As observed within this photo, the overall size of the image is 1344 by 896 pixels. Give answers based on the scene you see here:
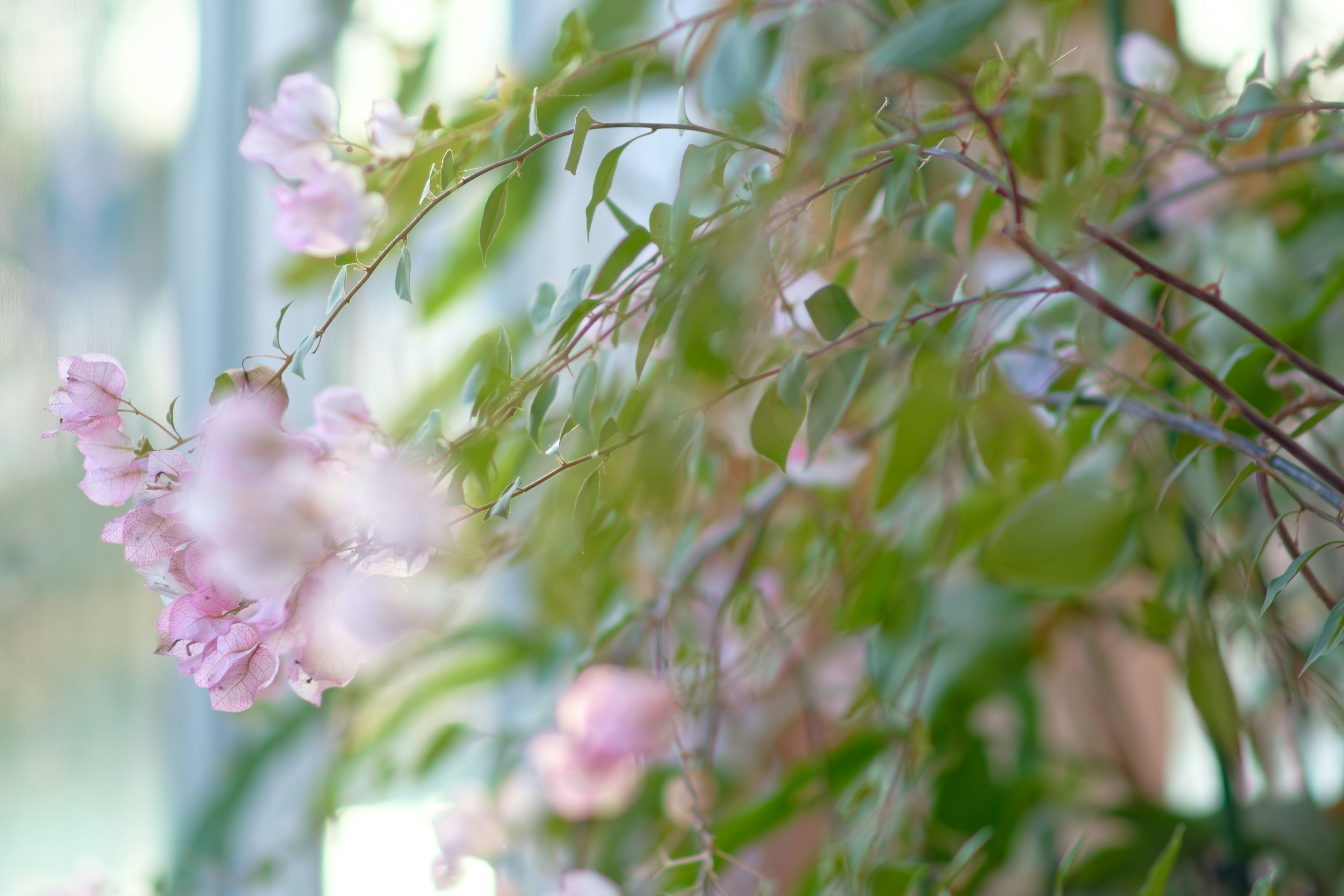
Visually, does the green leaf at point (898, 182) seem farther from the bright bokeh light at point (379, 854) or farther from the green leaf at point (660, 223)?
the bright bokeh light at point (379, 854)

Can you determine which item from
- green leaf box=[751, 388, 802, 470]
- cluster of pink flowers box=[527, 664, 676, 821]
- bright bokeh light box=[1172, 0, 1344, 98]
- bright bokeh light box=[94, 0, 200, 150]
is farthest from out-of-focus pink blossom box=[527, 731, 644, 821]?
bright bokeh light box=[1172, 0, 1344, 98]

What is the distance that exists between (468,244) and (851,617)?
1.13ft

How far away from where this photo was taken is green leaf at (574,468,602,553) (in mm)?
228

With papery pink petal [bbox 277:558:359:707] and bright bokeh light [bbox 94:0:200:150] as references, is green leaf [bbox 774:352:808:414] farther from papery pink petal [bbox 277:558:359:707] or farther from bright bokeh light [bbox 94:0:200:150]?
bright bokeh light [bbox 94:0:200:150]

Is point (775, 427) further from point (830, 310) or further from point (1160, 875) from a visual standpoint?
point (1160, 875)

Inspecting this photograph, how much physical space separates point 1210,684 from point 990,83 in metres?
0.20

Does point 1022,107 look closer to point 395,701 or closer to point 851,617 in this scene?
point 851,617

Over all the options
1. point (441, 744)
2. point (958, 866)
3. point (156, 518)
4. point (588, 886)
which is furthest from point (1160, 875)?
point (441, 744)

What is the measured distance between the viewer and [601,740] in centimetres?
40

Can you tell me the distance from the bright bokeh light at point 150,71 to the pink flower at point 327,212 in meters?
0.40

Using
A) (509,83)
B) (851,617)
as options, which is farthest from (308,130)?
(851,617)

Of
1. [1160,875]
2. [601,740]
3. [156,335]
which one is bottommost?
[1160,875]

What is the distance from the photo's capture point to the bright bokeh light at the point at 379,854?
2.18 feet

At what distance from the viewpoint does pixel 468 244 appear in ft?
1.89
